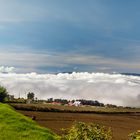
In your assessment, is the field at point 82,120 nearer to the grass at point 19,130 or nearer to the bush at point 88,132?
the grass at point 19,130

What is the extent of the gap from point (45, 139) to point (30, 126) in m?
5.22

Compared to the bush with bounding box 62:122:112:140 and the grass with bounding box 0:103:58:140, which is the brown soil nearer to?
the grass with bounding box 0:103:58:140

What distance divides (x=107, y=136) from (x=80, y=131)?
1.54 metres

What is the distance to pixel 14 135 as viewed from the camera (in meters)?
37.8

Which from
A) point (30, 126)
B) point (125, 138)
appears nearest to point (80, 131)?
point (30, 126)

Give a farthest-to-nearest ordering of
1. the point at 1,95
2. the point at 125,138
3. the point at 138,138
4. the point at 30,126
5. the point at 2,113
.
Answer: the point at 1,95 → the point at 125,138 → the point at 2,113 → the point at 30,126 → the point at 138,138

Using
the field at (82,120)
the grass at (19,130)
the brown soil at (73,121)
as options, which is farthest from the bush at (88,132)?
the brown soil at (73,121)

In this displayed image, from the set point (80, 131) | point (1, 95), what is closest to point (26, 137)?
point (80, 131)

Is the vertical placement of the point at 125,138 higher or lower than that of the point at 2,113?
lower

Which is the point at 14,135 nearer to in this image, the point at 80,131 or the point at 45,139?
the point at 45,139

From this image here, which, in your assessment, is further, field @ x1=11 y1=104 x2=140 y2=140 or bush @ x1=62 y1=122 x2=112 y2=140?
field @ x1=11 y1=104 x2=140 y2=140

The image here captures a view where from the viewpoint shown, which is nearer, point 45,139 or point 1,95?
point 45,139

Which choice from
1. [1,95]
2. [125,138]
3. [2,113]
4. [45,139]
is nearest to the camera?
[45,139]

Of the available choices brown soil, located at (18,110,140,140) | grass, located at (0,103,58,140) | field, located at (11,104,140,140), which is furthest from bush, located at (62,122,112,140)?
brown soil, located at (18,110,140,140)
